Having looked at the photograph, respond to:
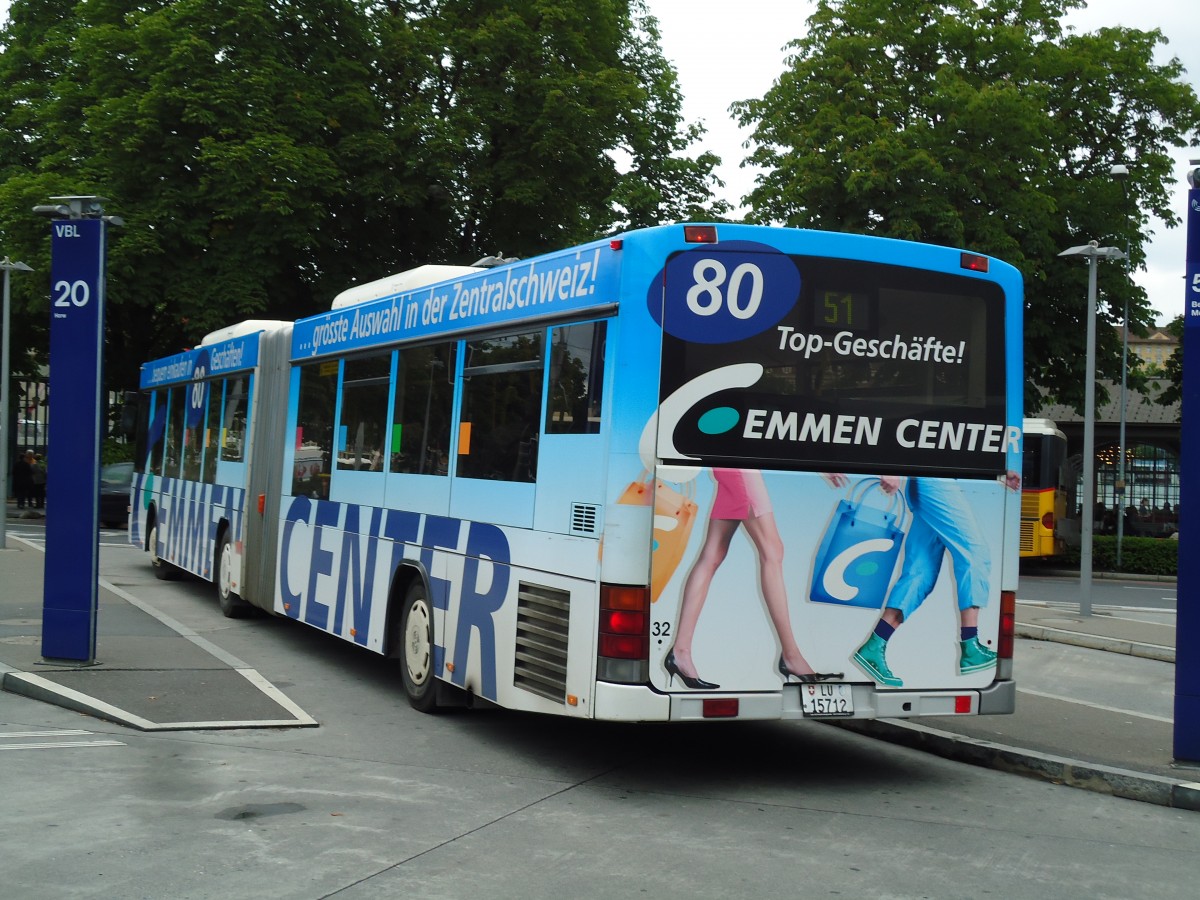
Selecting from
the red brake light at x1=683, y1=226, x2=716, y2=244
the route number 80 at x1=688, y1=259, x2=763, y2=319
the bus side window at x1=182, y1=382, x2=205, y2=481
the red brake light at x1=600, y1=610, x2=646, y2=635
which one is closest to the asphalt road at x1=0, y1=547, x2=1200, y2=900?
the red brake light at x1=600, y1=610, x2=646, y2=635

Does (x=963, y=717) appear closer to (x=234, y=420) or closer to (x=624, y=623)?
(x=624, y=623)

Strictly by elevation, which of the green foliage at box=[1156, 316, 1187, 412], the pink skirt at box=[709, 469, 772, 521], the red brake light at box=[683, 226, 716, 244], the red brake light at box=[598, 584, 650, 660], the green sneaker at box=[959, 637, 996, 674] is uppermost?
the green foliage at box=[1156, 316, 1187, 412]

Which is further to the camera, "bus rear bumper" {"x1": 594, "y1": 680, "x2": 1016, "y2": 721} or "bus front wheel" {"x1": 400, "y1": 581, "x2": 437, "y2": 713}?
"bus front wheel" {"x1": 400, "y1": 581, "x2": 437, "y2": 713}

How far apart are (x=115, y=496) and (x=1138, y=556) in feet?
77.6

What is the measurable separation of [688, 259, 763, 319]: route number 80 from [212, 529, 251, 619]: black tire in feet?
28.9

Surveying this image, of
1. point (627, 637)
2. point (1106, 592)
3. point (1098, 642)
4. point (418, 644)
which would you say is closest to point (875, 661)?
point (627, 637)

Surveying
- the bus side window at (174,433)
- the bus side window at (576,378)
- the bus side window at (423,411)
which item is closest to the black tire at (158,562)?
the bus side window at (174,433)

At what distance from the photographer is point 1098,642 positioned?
15.7m

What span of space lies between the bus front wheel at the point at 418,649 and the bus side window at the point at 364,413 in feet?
4.09

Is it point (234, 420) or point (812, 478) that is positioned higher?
point (234, 420)

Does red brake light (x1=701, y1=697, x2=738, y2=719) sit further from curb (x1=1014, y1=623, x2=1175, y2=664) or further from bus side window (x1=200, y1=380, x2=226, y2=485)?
bus side window (x1=200, y1=380, x2=226, y2=485)

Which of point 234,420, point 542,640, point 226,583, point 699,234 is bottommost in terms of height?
point 226,583

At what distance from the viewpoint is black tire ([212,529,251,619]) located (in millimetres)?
14938

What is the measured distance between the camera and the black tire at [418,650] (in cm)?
965
